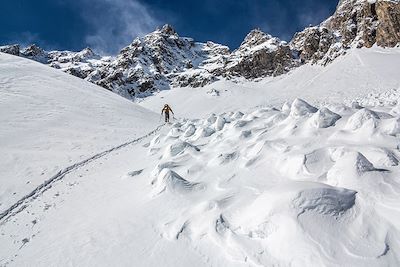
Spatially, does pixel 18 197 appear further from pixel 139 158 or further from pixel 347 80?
pixel 347 80

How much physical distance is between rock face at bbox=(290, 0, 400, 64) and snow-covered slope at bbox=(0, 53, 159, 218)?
192 feet

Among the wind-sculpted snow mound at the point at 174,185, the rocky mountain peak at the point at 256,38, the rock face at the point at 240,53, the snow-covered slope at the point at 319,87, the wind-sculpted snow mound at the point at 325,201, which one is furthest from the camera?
the rocky mountain peak at the point at 256,38

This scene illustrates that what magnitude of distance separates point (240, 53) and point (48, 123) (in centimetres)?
9168

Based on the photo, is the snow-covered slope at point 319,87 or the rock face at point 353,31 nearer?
the snow-covered slope at point 319,87

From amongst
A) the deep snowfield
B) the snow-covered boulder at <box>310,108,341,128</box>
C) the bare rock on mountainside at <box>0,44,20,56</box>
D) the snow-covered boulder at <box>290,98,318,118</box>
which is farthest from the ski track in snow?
the bare rock on mountainside at <box>0,44,20,56</box>

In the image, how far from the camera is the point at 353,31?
81562 mm

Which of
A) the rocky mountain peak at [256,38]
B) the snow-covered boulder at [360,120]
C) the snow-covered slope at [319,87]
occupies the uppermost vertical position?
the rocky mountain peak at [256,38]

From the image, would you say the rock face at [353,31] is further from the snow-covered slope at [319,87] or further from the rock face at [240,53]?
the snow-covered slope at [319,87]

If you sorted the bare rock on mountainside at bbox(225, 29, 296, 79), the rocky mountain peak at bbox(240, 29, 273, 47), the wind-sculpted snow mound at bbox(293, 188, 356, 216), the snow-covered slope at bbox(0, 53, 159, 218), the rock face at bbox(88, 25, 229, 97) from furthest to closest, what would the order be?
the rocky mountain peak at bbox(240, 29, 273, 47) → the rock face at bbox(88, 25, 229, 97) → the bare rock on mountainside at bbox(225, 29, 296, 79) → the snow-covered slope at bbox(0, 53, 159, 218) → the wind-sculpted snow mound at bbox(293, 188, 356, 216)

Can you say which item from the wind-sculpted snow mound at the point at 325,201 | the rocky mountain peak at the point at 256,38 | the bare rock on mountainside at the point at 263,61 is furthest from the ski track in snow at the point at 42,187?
the rocky mountain peak at the point at 256,38

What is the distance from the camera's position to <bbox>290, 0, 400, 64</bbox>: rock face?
74.8 m

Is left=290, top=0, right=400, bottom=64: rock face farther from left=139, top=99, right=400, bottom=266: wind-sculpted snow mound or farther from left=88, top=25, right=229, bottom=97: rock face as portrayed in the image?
left=139, top=99, right=400, bottom=266: wind-sculpted snow mound

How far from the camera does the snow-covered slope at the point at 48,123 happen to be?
47.5 feet

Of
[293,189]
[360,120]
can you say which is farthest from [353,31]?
[293,189]
